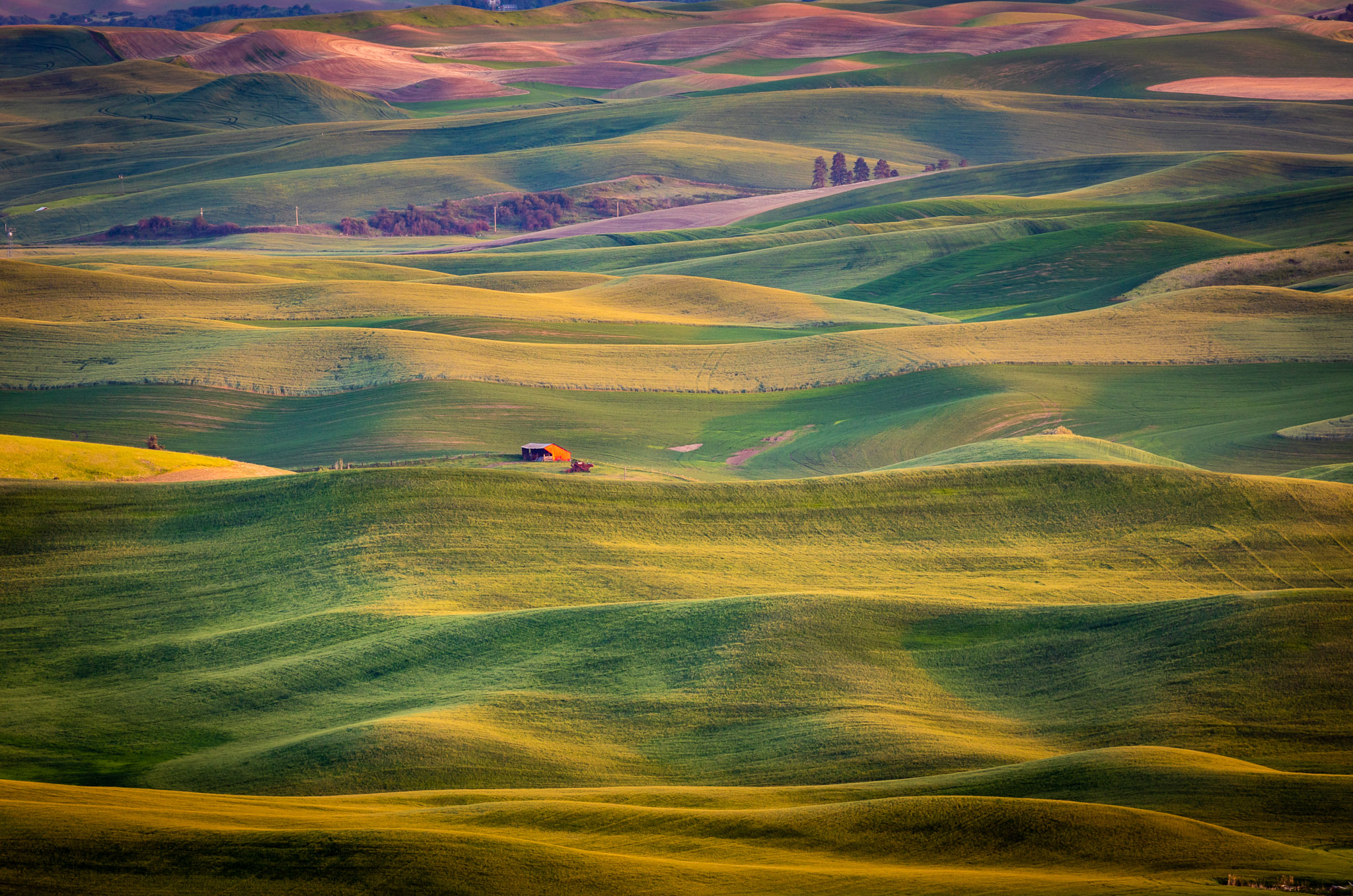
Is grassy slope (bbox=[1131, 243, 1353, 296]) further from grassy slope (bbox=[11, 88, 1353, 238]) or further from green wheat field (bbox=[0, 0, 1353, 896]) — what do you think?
grassy slope (bbox=[11, 88, 1353, 238])

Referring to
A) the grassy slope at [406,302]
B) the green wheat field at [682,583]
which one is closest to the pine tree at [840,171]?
the green wheat field at [682,583]

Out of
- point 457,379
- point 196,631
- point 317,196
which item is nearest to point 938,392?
point 457,379

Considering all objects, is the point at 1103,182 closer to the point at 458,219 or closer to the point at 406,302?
the point at 458,219

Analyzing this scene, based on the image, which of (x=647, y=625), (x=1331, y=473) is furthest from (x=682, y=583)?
(x=1331, y=473)

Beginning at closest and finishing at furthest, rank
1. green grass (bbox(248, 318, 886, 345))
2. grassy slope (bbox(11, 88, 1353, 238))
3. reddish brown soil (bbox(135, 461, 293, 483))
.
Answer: reddish brown soil (bbox(135, 461, 293, 483)) < green grass (bbox(248, 318, 886, 345)) < grassy slope (bbox(11, 88, 1353, 238))

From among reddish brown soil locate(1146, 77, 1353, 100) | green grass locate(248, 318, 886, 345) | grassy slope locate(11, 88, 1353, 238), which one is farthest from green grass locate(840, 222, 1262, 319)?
reddish brown soil locate(1146, 77, 1353, 100)

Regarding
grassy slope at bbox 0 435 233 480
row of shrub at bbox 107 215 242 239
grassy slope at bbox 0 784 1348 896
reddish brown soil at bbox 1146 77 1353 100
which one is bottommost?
row of shrub at bbox 107 215 242 239

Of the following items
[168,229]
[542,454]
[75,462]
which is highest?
[75,462]
